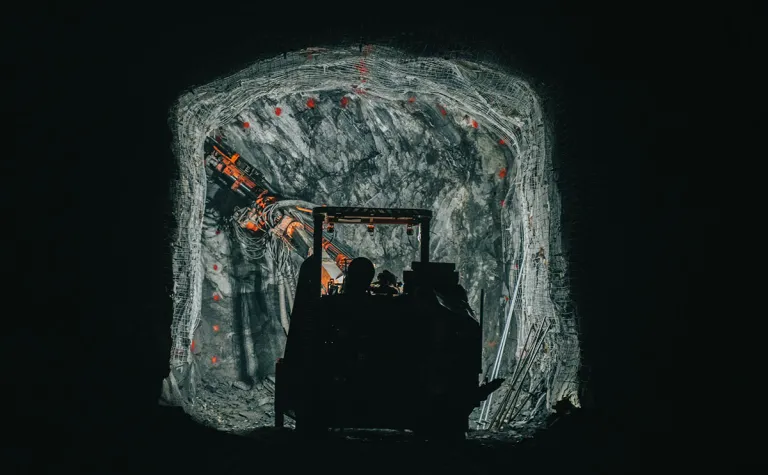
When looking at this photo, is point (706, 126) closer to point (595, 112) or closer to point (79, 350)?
point (595, 112)

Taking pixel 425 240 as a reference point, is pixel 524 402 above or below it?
below

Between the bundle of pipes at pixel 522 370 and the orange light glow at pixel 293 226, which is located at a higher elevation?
the orange light glow at pixel 293 226

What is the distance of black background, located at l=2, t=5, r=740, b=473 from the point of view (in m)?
5.33

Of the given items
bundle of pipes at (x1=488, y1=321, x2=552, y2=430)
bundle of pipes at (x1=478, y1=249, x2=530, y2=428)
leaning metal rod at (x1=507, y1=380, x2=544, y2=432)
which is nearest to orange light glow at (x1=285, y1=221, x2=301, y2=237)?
bundle of pipes at (x1=478, y1=249, x2=530, y2=428)

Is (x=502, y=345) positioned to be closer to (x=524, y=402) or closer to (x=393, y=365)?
(x=524, y=402)

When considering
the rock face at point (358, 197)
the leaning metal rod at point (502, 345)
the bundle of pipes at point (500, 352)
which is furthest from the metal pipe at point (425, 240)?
the leaning metal rod at point (502, 345)

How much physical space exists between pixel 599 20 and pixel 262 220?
10.0 m

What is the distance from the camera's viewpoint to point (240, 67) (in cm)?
675

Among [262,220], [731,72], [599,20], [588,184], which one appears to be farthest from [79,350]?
[262,220]

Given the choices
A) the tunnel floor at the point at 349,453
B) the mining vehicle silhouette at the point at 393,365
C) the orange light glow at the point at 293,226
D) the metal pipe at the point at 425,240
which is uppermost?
the orange light glow at the point at 293,226

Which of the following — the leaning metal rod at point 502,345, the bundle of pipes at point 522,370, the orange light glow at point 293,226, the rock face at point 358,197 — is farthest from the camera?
the orange light glow at point 293,226

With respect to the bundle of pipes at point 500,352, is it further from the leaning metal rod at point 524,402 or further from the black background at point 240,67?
the black background at point 240,67

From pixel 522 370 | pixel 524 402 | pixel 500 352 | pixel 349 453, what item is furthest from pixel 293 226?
pixel 349 453

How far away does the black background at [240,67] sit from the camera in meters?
5.33
